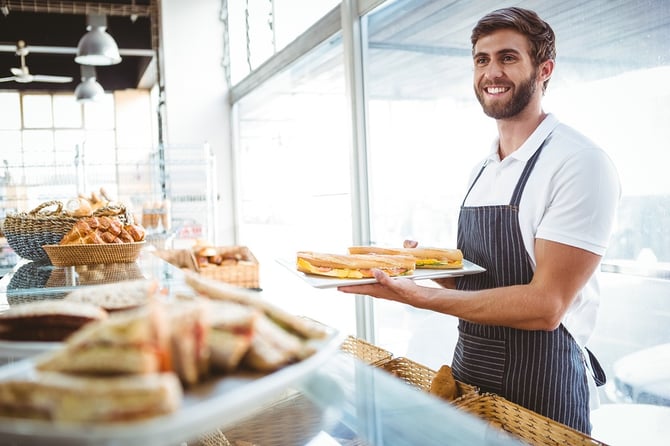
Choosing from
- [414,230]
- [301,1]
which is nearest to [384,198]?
[414,230]

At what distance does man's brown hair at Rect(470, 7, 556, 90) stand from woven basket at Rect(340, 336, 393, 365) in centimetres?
104

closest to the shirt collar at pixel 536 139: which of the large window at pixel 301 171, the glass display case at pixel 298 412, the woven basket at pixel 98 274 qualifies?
the glass display case at pixel 298 412

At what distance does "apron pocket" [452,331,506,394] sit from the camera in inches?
69.2

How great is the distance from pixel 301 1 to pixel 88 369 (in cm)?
497

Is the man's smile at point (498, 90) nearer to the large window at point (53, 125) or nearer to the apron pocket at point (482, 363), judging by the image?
the apron pocket at point (482, 363)

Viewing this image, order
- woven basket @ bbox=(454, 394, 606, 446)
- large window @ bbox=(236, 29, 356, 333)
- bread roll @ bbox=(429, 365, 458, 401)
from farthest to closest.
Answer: large window @ bbox=(236, 29, 356, 333)
bread roll @ bbox=(429, 365, 458, 401)
woven basket @ bbox=(454, 394, 606, 446)

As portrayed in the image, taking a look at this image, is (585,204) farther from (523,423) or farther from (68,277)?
(68,277)

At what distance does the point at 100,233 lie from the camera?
1.91 m

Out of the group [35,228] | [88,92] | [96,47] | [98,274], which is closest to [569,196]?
[98,274]

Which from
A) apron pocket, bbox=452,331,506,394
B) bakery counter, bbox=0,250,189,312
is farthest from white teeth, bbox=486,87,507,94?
bakery counter, bbox=0,250,189,312

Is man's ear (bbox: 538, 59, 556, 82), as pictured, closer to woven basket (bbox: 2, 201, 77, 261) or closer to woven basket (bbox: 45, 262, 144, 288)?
woven basket (bbox: 45, 262, 144, 288)

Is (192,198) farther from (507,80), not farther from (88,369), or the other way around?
(88,369)

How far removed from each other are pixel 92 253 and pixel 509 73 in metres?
1.45

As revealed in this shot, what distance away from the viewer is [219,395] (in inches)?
19.2
